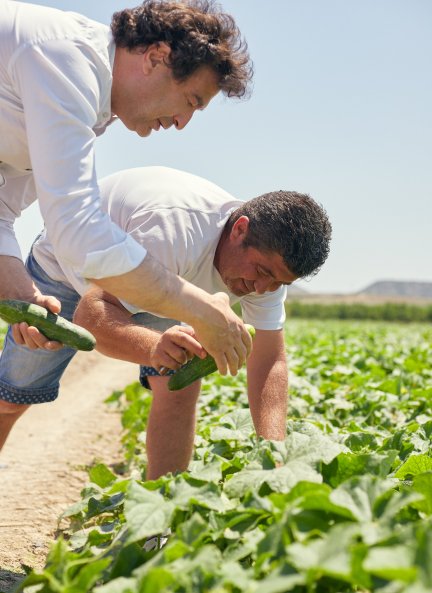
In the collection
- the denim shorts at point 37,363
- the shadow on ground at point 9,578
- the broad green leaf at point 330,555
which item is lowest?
the shadow on ground at point 9,578

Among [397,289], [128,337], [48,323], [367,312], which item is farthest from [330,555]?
[397,289]

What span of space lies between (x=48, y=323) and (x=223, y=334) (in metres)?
0.69

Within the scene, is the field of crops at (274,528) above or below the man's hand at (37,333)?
below

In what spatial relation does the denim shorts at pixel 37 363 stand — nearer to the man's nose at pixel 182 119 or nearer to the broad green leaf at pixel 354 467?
the man's nose at pixel 182 119

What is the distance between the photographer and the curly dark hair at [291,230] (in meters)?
3.38

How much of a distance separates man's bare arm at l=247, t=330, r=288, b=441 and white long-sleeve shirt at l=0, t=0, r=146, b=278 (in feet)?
4.53

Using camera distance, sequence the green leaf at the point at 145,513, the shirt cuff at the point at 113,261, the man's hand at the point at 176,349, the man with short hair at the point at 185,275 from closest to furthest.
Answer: the green leaf at the point at 145,513 → the shirt cuff at the point at 113,261 → the man's hand at the point at 176,349 → the man with short hair at the point at 185,275

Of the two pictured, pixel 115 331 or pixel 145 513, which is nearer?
pixel 145 513

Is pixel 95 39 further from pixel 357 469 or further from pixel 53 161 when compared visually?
pixel 357 469

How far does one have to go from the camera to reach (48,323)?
278 cm

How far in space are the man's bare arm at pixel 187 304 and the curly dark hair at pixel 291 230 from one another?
31.4 inches

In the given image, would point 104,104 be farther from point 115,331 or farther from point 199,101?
point 115,331

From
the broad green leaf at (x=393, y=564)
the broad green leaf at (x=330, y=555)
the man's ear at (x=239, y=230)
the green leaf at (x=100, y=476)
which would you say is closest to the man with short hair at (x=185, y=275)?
the man's ear at (x=239, y=230)

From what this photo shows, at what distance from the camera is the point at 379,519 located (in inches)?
74.2
